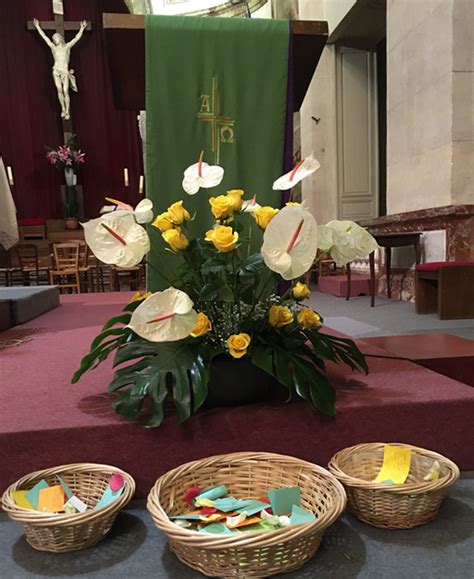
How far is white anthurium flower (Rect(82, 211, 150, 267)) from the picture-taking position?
1204mm

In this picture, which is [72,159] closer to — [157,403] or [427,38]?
[427,38]

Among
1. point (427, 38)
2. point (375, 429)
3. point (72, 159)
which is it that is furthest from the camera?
point (72, 159)

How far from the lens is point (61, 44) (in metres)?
9.36

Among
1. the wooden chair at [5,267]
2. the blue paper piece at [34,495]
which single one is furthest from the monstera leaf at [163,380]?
the wooden chair at [5,267]

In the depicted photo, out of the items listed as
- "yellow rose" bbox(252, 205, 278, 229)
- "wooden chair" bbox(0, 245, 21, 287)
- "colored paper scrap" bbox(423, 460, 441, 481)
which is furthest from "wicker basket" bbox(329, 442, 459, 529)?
"wooden chair" bbox(0, 245, 21, 287)

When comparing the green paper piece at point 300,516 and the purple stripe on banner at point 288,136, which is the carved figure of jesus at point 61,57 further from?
the green paper piece at point 300,516

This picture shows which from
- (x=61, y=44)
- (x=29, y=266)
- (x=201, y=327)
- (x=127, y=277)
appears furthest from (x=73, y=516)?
(x=61, y=44)

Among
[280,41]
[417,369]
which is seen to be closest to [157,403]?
[417,369]

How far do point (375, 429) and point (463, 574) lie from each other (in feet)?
1.39

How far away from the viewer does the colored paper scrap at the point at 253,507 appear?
1.11m

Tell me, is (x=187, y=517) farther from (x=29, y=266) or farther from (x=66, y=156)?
(x=66, y=156)

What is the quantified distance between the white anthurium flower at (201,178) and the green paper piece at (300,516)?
75cm

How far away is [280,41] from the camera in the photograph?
5.16 ft

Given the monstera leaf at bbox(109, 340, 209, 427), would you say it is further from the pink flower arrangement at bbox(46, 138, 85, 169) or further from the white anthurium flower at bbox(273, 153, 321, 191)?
the pink flower arrangement at bbox(46, 138, 85, 169)
